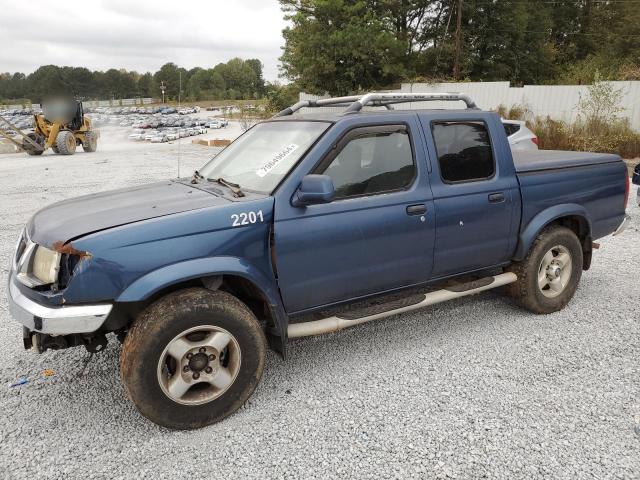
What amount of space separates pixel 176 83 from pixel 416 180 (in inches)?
105

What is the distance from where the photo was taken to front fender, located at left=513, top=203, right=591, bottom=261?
4246mm

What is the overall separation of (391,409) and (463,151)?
2152mm

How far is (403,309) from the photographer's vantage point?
368 cm

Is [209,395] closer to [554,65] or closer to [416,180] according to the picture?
[416,180]

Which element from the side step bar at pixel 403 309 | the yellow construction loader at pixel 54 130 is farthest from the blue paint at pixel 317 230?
the yellow construction loader at pixel 54 130

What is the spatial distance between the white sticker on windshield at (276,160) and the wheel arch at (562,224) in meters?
2.21

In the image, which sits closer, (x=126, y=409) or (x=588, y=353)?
(x=126, y=409)

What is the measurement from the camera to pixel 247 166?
373 cm

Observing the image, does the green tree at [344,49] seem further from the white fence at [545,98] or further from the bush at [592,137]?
the bush at [592,137]

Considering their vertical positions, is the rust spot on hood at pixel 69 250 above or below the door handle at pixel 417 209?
below

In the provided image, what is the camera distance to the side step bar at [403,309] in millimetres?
3322

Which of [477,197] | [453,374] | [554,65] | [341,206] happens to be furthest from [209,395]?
[554,65]

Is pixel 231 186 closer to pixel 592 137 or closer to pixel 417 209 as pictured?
pixel 417 209

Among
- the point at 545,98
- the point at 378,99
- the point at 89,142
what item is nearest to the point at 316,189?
the point at 378,99
